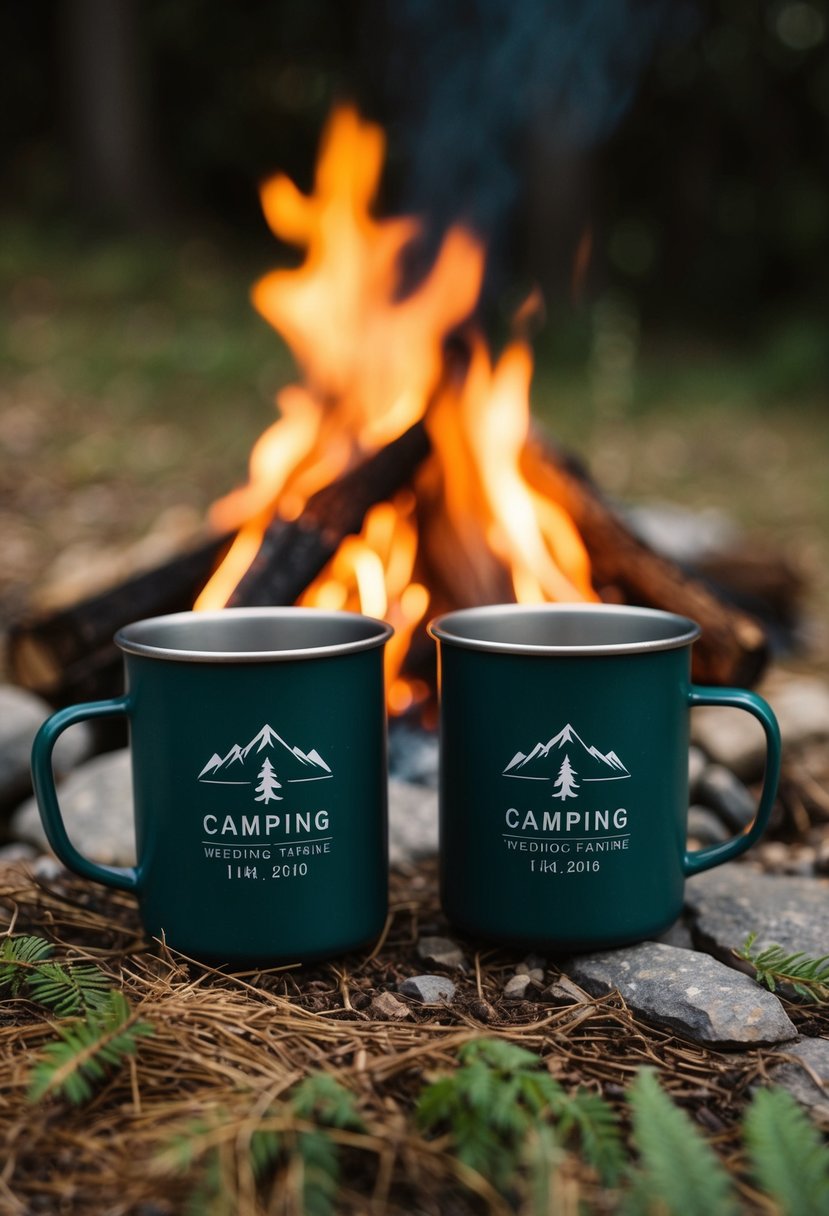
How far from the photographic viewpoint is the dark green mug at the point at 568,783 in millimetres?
1904

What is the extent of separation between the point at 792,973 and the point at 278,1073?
0.85 m

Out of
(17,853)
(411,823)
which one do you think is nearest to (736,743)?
(411,823)

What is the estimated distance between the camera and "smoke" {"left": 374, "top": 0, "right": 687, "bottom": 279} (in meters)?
5.28

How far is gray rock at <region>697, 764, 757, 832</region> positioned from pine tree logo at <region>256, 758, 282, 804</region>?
1417 mm

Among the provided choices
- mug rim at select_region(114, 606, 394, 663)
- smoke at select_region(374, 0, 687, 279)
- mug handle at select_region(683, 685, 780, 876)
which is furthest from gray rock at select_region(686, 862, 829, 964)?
smoke at select_region(374, 0, 687, 279)

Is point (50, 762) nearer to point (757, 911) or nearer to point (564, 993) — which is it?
point (564, 993)

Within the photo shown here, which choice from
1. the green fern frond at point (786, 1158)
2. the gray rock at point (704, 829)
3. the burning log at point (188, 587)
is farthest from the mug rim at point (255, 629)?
the gray rock at point (704, 829)

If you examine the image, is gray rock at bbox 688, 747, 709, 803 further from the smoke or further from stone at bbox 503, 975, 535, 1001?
the smoke

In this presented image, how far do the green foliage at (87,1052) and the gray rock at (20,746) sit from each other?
1.31m

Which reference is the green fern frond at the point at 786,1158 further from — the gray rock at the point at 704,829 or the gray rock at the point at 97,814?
the gray rock at the point at 97,814

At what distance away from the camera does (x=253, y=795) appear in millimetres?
1863

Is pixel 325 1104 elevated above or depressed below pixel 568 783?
below

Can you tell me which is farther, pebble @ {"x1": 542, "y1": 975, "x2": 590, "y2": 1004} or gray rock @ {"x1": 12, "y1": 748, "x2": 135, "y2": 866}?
gray rock @ {"x1": 12, "y1": 748, "x2": 135, "y2": 866}

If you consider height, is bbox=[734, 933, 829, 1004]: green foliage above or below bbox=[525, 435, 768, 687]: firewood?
below
